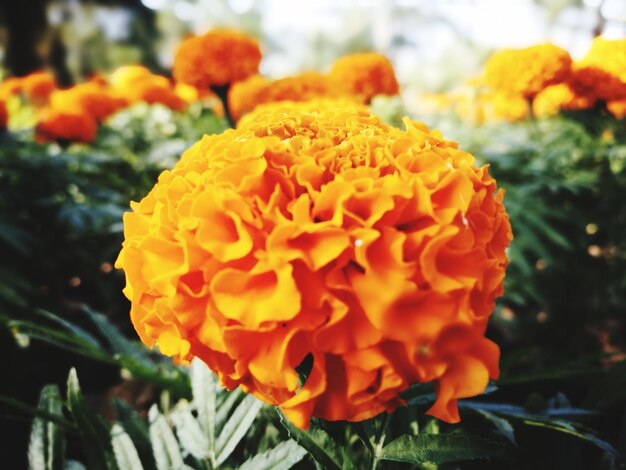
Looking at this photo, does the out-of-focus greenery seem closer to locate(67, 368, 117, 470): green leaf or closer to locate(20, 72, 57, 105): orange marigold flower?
locate(67, 368, 117, 470): green leaf

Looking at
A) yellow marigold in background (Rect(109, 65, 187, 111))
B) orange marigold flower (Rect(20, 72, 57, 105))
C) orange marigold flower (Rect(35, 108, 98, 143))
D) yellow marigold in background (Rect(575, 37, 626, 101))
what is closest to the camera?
yellow marigold in background (Rect(575, 37, 626, 101))

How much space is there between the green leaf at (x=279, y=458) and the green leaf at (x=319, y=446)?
0.06 metres

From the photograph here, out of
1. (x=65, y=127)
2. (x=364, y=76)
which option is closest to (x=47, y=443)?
(x=364, y=76)

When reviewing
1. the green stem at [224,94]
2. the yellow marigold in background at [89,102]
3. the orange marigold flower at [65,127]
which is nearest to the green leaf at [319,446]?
the green stem at [224,94]

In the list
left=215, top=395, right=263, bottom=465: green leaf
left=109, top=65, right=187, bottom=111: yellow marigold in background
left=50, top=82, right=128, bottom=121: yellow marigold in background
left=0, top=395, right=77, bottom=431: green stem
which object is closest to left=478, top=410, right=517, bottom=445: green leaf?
left=215, top=395, right=263, bottom=465: green leaf

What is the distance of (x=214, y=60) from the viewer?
1.90 meters

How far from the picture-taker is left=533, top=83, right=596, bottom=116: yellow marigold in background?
1.88 metres

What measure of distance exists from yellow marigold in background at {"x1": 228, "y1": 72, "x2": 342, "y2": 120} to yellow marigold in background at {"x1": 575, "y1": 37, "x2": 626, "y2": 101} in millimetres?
994

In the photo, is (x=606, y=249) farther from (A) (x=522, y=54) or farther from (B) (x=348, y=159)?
(B) (x=348, y=159)

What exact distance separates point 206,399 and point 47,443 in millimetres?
358

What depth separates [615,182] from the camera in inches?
75.8

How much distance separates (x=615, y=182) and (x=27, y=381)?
2488mm

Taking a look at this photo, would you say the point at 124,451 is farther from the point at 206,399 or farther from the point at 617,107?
the point at 617,107

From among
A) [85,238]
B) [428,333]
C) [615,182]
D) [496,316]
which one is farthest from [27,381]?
[615,182]
